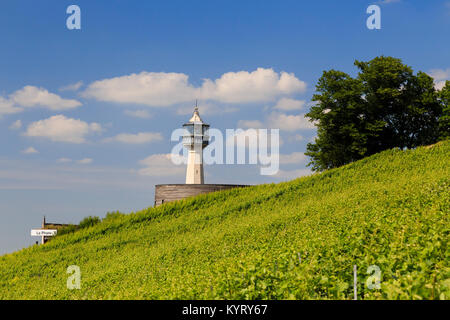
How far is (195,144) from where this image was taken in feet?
162

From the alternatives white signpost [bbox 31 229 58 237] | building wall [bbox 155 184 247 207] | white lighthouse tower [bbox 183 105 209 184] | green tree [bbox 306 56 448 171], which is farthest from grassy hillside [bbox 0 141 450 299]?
white lighthouse tower [bbox 183 105 209 184]

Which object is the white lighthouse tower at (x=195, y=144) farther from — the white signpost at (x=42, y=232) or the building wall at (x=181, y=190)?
the white signpost at (x=42, y=232)

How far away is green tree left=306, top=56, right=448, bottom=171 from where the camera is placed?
142 ft

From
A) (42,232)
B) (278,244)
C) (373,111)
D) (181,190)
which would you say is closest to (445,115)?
(373,111)

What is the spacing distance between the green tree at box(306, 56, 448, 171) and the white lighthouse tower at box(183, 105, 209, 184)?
12.2 m

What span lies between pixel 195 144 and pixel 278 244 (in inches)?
1287

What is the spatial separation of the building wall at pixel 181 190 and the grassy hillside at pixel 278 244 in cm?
171

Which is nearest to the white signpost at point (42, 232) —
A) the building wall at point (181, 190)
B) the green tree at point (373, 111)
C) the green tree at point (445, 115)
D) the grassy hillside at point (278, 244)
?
the grassy hillside at point (278, 244)

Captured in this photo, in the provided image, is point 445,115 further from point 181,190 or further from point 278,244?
point 278,244

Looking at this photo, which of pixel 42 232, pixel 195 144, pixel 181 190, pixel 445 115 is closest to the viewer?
pixel 42 232
